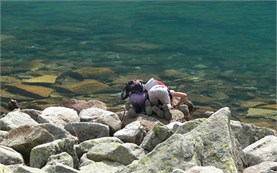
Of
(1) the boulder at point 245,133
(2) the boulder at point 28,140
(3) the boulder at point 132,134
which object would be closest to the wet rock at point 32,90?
(3) the boulder at point 132,134

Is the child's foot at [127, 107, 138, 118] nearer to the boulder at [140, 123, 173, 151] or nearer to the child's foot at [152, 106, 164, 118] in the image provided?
the child's foot at [152, 106, 164, 118]

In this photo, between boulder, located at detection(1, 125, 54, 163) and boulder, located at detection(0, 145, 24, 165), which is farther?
boulder, located at detection(1, 125, 54, 163)

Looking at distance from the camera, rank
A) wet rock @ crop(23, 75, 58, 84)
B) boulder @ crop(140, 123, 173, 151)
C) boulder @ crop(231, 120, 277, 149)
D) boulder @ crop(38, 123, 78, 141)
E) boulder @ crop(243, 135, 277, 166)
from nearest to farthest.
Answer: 1. boulder @ crop(243, 135, 277, 166)
2. boulder @ crop(140, 123, 173, 151)
3. boulder @ crop(38, 123, 78, 141)
4. boulder @ crop(231, 120, 277, 149)
5. wet rock @ crop(23, 75, 58, 84)

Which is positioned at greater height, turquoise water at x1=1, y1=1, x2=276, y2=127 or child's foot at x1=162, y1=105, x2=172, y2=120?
child's foot at x1=162, y1=105, x2=172, y2=120

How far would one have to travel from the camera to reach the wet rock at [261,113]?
2375cm

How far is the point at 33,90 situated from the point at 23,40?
20.6 metres

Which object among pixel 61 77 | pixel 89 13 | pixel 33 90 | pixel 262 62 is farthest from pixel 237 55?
pixel 89 13

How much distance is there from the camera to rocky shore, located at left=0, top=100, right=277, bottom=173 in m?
8.06

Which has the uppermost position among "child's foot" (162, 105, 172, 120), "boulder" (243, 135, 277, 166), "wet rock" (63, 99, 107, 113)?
"boulder" (243, 135, 277, 166)

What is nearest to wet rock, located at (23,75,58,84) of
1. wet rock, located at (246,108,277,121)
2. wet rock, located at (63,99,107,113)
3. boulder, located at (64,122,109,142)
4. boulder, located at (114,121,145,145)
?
wet rock, located at (246,108,277,121)

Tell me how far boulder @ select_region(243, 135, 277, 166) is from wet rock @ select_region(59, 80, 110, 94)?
16.8 metres

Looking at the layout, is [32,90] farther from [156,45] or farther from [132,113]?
[156,45]

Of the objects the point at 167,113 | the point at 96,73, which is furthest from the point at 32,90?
the point at 167,113

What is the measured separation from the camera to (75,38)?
4603cm
